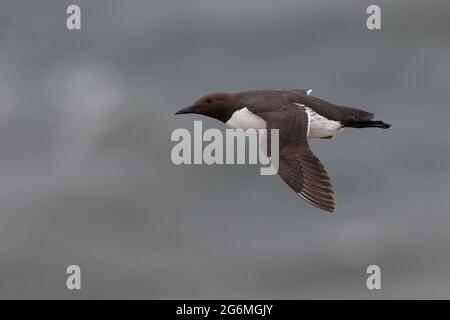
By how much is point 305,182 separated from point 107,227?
10782 millimetres

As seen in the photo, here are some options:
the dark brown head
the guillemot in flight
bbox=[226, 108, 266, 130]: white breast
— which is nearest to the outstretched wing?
the guillemot in flight

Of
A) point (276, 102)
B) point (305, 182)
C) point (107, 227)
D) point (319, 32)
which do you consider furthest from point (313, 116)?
point (319, 32)

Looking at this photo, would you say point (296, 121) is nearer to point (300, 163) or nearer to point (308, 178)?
point (300, 163)

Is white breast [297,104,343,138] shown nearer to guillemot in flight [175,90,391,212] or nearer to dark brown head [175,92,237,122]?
guillemot in flight [175,90,391,212]

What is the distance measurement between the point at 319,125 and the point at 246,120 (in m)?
0.66

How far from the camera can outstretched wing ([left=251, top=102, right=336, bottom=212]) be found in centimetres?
1041

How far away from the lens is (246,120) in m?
11.4

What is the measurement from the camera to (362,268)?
2073 cm

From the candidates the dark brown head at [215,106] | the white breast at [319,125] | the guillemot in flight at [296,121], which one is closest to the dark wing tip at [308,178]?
the guillemot in flight at [296,121]

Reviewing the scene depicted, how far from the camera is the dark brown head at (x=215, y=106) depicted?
11.7 metres

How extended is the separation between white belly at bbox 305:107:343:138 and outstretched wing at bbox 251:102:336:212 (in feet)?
0.66
